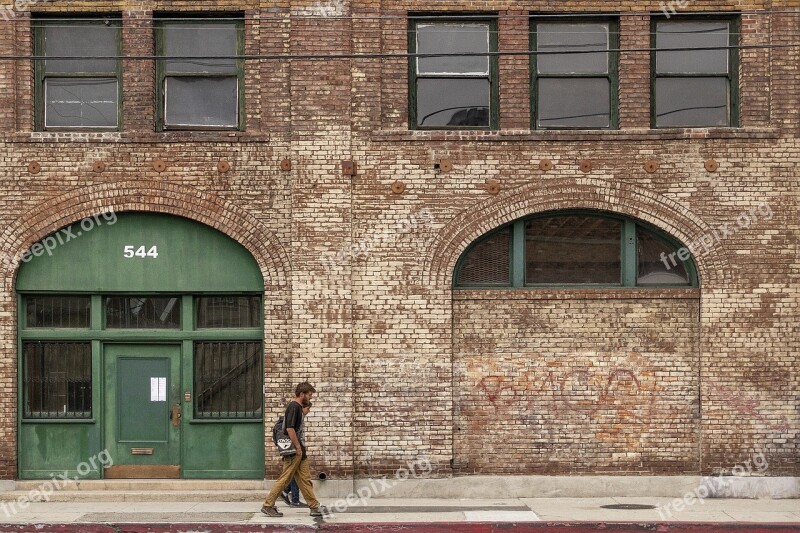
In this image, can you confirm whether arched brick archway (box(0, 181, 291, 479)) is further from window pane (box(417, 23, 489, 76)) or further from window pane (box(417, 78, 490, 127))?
window pane (box(417, 23, 489, 76))

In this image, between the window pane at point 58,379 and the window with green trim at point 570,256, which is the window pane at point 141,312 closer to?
the window pane at point 58,379

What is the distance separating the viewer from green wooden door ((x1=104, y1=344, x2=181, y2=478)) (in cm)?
1418

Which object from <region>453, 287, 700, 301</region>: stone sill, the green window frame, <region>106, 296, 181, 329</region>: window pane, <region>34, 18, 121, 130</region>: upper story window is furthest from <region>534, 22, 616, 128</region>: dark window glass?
<region>34, 18, 121, 130</region>: upper story window

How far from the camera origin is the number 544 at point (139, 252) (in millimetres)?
14086

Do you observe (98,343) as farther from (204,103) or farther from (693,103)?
(693,103)

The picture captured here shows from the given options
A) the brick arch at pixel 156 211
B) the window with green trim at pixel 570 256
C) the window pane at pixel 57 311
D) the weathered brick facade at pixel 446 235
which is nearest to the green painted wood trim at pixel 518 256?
the window with green trim at pixel 570 256

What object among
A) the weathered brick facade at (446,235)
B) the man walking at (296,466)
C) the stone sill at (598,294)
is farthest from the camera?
the stone sill at (598,294)

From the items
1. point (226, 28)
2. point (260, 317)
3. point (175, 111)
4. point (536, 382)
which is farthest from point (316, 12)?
point (536, 382)

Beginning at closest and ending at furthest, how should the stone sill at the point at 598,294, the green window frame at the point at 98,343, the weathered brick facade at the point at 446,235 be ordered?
1. the weathered brick facade at the point at 446,235
2. the stone sill at the point at 598,294
3. the green window frame at the point at 98,343

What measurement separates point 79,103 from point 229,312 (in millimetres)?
3770

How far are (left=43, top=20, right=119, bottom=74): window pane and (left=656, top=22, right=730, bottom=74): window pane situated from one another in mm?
8082

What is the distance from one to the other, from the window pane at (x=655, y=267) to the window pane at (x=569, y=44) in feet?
8.29

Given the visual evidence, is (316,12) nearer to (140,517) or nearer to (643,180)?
(643,180)

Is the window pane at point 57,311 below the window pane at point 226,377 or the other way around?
the other way around
